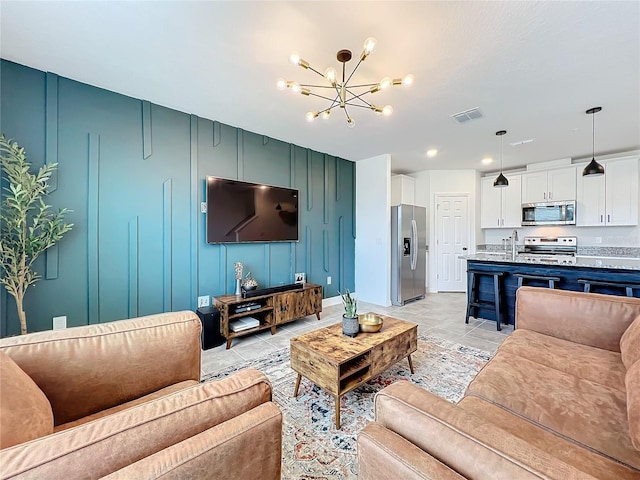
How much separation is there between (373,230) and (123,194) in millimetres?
3560

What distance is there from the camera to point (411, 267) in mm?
4785

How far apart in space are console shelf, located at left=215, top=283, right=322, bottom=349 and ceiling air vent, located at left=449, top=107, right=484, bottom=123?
107 inches

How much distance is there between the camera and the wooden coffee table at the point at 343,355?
1.72 m

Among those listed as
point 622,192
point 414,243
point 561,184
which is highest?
point 561,184

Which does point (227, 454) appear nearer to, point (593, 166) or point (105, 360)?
point (105, 360)

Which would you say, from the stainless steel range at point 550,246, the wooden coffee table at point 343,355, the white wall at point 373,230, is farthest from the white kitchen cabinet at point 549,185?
the wooden coffee table at point 343,355

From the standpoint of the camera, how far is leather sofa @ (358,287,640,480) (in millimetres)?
660

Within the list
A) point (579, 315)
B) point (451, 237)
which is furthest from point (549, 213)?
point (579, 315)

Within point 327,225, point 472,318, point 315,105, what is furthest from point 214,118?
point 472,318

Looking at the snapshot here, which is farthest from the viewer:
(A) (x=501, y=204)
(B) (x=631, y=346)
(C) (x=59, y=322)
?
(A) (x=501, y=204)

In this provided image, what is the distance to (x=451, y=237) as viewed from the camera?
18.5ft

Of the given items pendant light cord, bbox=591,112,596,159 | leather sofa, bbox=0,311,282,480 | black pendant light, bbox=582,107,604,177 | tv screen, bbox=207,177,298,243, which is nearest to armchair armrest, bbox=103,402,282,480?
leather sofa, bbox=0,311,282,480

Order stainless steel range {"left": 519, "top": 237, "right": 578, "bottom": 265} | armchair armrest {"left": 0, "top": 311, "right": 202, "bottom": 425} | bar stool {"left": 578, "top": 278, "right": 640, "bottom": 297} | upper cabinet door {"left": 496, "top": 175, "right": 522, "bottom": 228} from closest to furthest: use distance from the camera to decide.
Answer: armchair armrest {"left": 0, "top": 311, "right": 202, "bottom": 425} → bar stool {"left": 578, "top": 278, "right": 640, "bottom": 297} → stainless steel range {"left": 519, "top": 237, "right": 578, "bottom": 265} → upper cabinet door {"left": 496, "top": 175, "right": 522, "bottom": 228}

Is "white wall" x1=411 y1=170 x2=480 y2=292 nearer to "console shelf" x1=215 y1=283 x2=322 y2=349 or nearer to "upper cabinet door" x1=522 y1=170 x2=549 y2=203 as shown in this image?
"upper cabinet door" x1=522 y1=170 x2=549 y2=203
